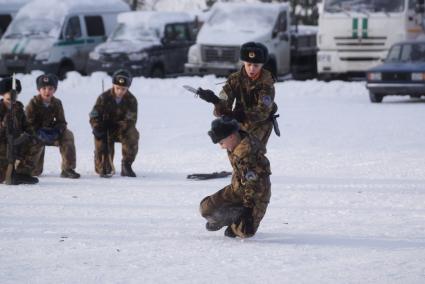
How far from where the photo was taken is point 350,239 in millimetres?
8945

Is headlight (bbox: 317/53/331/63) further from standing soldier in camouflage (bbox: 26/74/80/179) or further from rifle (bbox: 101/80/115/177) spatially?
standing soldier in camouflage (bbox: 26/74/80/179)

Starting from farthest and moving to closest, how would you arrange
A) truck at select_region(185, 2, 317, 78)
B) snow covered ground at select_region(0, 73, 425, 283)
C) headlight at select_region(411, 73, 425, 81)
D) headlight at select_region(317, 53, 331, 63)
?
truck at select_region(185, 2, 317, 78)
headlight at select_region(317, 53, 331, 63)
headlight at select_region(411, 73, 425, 81)
snow covered ground at select_region(0, 73, 425, 283)

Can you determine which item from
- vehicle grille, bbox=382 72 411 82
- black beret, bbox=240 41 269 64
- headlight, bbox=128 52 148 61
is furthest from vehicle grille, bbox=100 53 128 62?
black beret, bbox=240 41 269 64

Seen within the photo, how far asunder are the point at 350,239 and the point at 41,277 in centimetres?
256

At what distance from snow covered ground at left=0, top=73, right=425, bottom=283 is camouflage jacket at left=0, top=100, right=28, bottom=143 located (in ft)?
2.00

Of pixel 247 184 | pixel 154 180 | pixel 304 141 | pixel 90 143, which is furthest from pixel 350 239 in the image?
pixel 90 143

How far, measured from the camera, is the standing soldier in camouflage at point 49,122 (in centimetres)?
1297

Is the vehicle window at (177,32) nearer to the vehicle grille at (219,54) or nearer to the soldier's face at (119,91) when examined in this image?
the vehicle grille at (219,54)

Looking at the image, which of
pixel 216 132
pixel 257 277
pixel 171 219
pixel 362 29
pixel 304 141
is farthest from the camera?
pixel 362 29

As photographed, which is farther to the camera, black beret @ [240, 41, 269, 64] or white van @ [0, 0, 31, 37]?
white van @ [0, 0, 31, 37]

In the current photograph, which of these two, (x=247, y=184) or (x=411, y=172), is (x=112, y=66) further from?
(x=247, y=184)

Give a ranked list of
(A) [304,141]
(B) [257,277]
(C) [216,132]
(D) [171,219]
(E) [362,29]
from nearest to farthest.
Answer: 1. (B) [257,277]
2. (C) [216,132]
3. (D) [171,219]
4. (A) [304,141]
5. (E) [362,29]

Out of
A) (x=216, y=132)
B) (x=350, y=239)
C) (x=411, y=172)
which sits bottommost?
(x=411, y=172)

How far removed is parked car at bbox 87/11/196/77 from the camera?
28891 mm
